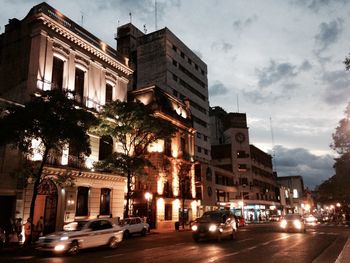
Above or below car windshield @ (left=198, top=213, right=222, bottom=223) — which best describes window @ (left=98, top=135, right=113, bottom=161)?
above

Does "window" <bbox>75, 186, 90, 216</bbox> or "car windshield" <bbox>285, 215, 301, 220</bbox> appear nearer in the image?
"window" <bbox>75, 186, 90, 216</bbox>

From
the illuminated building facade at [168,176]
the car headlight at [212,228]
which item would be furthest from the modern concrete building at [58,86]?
the car headlight at [212,228]

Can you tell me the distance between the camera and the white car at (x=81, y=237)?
1486 cm

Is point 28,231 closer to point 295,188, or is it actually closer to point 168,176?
point 168,176

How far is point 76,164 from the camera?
27266 mm

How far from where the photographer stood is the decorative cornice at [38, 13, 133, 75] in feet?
87.8

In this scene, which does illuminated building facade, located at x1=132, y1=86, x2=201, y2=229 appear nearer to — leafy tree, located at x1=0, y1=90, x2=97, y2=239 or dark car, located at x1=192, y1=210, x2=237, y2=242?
dark car, located at x1=192, y1=210, x2=237, y2=242

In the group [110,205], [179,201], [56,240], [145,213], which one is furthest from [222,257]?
[179,201]

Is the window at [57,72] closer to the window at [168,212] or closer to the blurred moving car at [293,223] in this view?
the window at [168,212]

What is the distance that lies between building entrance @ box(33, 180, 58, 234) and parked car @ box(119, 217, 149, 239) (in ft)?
16.7

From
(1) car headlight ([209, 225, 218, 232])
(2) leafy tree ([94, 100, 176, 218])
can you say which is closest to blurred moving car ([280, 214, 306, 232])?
(1) car headlight ([209, 225, 218, 232])

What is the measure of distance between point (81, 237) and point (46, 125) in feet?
22.7

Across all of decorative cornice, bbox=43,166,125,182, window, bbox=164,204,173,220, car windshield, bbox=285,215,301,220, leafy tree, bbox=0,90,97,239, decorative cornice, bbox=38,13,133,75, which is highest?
decorative cornice, bbox=38,13,133,75

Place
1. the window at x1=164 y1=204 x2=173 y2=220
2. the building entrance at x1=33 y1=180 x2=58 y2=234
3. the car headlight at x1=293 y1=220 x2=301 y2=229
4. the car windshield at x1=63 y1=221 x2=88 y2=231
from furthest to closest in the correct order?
the window at x1=164 y1=204 x2=173 y2=220, the car headlight at x1=293 y1=220 x2=301 y2=229, the building entrance at x1=33 y1=180 x2=58 y2=234, the car windshield at x1=63 y1=221 x2=88 y2=231
